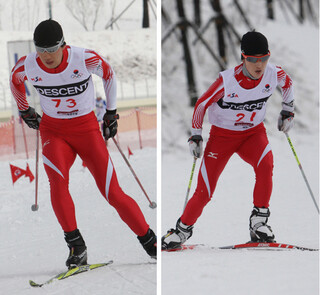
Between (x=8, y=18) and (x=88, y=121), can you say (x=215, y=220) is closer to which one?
(x=88, y=121)

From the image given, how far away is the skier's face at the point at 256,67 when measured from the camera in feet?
8.48

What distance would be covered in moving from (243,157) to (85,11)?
9697mm

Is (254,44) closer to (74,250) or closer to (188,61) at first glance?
(74,250)

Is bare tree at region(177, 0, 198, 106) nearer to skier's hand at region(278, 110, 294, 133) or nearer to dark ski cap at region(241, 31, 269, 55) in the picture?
skier's hand at region(278, 110, 294, 133)

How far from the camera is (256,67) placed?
8.52ft

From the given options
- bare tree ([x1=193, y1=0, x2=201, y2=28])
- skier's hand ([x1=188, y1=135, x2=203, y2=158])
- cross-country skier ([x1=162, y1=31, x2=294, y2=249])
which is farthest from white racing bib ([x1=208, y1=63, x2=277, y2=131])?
bare tree ([x1=193, y1=0, x2=201, y2=28])

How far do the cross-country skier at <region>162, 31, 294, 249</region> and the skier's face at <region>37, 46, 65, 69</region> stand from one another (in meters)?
0.71

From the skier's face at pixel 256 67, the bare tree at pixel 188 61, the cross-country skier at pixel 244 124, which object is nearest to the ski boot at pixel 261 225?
the cross-country skier at pixel 244 124

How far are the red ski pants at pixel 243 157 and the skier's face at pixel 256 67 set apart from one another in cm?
32

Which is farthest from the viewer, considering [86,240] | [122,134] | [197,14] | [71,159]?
[122,134]

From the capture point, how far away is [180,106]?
818 cm

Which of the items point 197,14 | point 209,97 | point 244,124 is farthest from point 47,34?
point 197,14

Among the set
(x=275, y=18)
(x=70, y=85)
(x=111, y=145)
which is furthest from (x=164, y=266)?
(x=275, y=18)

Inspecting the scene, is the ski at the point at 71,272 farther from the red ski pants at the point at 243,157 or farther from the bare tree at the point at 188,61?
the bare tree at the point at 188,61
